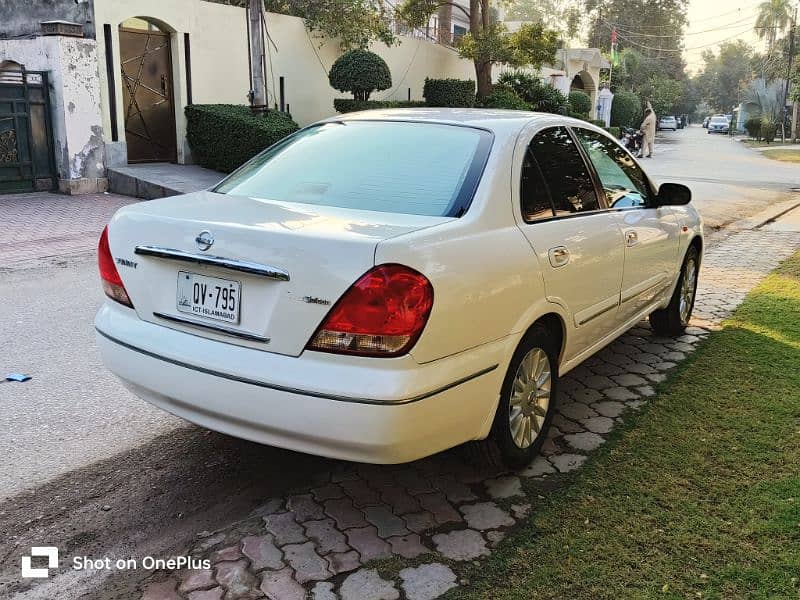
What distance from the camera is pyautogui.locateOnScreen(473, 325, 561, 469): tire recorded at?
331 cm

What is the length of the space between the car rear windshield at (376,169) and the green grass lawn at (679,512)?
1.38 metres

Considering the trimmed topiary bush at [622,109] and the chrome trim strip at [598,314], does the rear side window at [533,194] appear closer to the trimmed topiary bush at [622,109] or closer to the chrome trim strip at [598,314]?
the chrome trim strip at [598,314]

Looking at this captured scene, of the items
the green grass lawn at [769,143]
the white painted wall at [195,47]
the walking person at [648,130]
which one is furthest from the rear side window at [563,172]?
the green grass lawn at [769,143]

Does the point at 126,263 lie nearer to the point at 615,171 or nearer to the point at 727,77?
the point at 615,171

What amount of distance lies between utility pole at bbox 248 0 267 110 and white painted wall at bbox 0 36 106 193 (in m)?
2.69

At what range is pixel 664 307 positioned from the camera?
550cm

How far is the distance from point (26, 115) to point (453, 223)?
1154 centimetres

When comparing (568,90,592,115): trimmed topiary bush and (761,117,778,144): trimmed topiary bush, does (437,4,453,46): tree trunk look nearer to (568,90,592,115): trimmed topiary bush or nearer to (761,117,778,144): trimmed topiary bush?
(568,90,592,115): trimmed topiary bush

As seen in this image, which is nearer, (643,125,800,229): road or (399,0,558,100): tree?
(643,125,800,229): road

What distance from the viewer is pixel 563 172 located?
3.99 m

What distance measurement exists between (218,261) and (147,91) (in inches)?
530

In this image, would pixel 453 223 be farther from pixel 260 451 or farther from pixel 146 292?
pixel 260 451

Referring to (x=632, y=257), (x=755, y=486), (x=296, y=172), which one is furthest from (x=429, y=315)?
(x=632, y=257)

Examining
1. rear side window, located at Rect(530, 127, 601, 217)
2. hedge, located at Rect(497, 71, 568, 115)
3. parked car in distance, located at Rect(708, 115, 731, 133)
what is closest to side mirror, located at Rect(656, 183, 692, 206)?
rear side window, located at Rect(530, 127, 601, 217)
